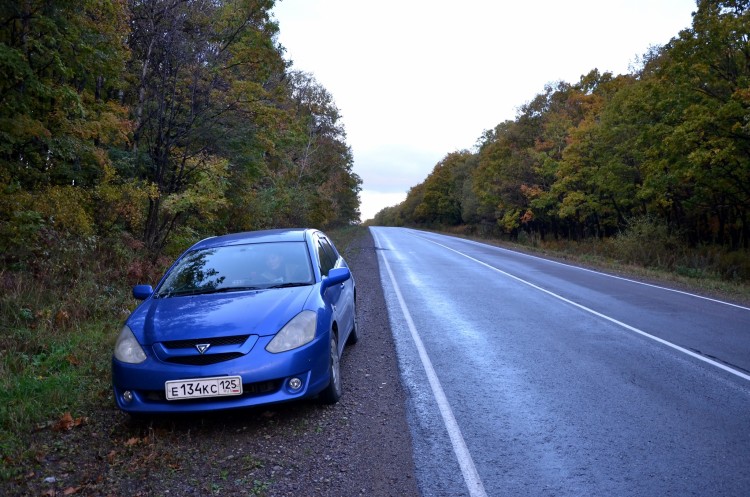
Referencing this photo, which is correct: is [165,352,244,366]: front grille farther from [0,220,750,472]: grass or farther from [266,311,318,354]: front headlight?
[0,220,750,472]: grass

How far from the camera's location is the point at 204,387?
4.35 metres

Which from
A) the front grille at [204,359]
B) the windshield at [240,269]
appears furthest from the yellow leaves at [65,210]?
the front grille at [204,359]

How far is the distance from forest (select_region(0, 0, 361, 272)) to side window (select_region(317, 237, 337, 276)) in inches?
207

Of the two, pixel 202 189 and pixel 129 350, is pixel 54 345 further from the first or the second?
pixel 202 189

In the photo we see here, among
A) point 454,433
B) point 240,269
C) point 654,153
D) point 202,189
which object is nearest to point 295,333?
point 240,269

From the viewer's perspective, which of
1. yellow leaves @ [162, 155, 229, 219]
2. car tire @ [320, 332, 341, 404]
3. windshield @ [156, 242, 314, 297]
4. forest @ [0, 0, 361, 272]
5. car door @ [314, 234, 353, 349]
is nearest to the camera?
car tire @ [320, 332, 341, 404]

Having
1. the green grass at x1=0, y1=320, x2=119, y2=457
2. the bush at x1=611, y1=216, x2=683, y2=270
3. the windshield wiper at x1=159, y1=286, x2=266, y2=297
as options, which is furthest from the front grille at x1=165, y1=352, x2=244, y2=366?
the bush at x1=611, y1=216, x2=683, y2=270

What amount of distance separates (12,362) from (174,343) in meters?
2.98

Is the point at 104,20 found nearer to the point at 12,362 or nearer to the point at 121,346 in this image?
the point at 12,362

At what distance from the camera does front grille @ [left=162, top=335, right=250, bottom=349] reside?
448 cm

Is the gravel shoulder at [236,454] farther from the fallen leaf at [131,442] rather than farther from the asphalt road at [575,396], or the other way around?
the asphalt road at [575,396]

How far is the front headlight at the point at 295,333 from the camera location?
461 cm

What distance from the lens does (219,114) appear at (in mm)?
14258

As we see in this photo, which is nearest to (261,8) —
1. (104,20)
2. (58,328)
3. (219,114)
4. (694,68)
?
(219,114)
